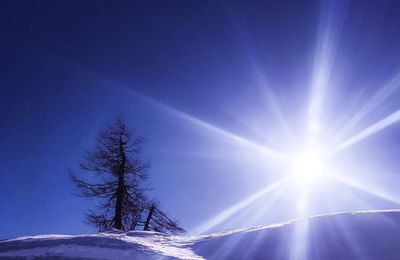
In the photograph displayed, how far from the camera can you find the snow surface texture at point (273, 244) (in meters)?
5.38

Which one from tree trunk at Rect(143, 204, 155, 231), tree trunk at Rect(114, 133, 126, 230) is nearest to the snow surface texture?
tree trunk at Rect(114, 133, 126, 230)

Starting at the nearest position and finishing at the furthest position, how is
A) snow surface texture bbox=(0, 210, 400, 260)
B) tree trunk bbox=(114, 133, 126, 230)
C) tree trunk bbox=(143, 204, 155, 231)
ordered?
snow surface texture bbox=(0, 210, 400, 260) < tree trunk bbox=(114, 133, 126, 230) < tree trunk bbox=(143, 204, 155, 231)

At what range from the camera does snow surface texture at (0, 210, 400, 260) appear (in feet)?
17.6

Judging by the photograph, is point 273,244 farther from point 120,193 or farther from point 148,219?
point 120,193

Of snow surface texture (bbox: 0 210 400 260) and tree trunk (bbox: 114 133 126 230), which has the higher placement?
tree trunk (bbox: 114 133 126 230)

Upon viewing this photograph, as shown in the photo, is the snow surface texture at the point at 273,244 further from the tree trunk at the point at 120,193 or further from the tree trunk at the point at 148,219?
the tree trunk at the point at 148,219

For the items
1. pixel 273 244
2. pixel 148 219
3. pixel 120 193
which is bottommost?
pixel 273 244

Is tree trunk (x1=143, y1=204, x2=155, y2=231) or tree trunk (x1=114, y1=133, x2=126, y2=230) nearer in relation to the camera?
tree trunk (x1=114, y1=133, x2=126, y2=230)

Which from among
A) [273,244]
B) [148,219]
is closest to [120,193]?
[148,219]

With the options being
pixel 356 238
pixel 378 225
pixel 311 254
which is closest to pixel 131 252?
pixel 311 254

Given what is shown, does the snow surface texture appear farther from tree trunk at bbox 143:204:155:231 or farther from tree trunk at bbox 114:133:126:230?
tree trunk at bbox 143:204:155:231

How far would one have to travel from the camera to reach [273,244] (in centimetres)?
586

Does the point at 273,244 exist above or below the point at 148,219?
below

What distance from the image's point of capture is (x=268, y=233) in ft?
20.7
